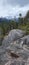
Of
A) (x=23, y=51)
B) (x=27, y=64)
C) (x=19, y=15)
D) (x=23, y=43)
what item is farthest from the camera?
(x=19, y=15)

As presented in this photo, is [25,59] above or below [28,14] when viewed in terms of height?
below

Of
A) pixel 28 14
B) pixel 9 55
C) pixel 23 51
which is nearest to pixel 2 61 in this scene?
pixel 9 55

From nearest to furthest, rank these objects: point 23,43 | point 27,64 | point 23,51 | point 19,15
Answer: point 27,64 < point 23,51 < point 23,43 < point 19,15

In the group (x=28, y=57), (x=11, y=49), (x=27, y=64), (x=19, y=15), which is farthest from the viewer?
(x=19, y=15)

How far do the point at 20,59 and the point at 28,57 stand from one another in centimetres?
49

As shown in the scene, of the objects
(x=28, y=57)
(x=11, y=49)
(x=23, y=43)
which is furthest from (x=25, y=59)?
(x=23, y=43)

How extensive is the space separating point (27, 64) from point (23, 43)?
12.3ft

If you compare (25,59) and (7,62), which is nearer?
(25,59)

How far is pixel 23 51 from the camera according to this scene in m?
10.7

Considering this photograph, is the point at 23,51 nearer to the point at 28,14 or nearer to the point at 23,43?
the point at 23,43

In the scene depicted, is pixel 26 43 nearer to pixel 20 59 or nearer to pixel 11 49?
pixel 11 49

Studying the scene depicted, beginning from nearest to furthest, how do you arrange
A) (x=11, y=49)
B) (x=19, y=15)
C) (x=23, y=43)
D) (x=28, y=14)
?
(x=11, y=49) < (x=23, y=43) < (x=28, y=14) < (x=19, y=15)

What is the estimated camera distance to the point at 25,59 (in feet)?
32.6

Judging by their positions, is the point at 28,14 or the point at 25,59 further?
the point at 28,14
